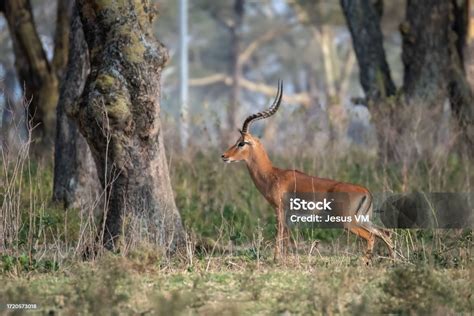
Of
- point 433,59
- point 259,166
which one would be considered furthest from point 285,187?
point 433,59

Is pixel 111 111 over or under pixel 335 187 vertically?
over

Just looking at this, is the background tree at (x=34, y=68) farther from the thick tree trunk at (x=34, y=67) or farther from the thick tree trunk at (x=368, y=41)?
the thick tree trunk at (x=368, y=41)

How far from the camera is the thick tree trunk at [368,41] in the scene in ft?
A: 60.1

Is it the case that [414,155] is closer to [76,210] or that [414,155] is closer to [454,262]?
[76,210]

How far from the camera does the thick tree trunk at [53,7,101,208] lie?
13.3 metres

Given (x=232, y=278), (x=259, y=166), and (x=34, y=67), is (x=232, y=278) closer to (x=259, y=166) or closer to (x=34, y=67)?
(x=259, y=166)

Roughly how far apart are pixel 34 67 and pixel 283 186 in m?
7.28

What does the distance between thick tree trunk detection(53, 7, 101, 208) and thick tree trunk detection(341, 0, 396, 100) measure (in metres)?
6.32

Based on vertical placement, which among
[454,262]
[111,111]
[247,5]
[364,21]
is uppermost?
[247,5]

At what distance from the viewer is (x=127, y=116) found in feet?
33.1

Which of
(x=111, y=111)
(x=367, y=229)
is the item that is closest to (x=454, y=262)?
(x=367, y=229)

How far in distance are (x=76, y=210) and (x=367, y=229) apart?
383 cm

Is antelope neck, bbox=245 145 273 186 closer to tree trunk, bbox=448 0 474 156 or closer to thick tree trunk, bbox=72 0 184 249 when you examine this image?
thick tree trunk, bbox=72 0 184 249

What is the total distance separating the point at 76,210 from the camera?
12.9 m
